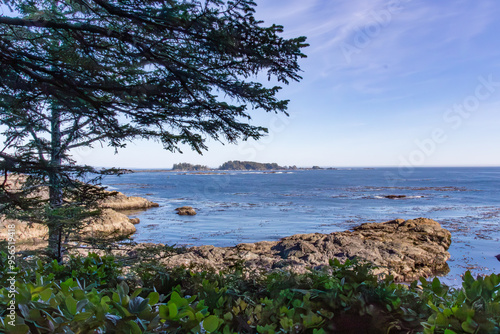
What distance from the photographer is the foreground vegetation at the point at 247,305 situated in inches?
49.0

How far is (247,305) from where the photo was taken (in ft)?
6.11

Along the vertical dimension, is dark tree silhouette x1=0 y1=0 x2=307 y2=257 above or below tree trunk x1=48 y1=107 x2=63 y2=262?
Answer: above

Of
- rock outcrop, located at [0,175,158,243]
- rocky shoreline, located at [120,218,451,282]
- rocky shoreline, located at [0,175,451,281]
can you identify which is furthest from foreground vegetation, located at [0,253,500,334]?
rocky shoreline, located at [120,218,451,282]

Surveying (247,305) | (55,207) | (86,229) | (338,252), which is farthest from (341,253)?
(86,229)

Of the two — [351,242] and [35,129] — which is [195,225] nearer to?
[351,242]

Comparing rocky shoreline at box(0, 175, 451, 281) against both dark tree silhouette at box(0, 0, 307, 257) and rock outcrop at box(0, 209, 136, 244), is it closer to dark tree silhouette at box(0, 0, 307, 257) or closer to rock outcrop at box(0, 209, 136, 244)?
rock outcrop at box(0, 209, 136, 244)

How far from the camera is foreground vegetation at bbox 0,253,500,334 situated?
4.08 ft

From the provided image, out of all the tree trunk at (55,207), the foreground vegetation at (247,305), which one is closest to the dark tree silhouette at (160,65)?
the tree trunk at (55,207)

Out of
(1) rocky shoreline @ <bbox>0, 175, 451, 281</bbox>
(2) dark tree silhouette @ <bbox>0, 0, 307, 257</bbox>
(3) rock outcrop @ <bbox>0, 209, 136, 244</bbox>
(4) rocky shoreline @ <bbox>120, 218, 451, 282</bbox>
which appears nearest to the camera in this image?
(2) dark tree silhouette @ <bbox>0, 0, 307, 257</bbox>

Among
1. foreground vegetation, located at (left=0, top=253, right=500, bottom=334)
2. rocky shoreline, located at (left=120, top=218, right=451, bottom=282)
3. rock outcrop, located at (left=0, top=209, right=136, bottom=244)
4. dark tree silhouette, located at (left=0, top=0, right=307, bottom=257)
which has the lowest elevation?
rocky shoreline, located at (left=120, top=218, right=451, bottom=282)

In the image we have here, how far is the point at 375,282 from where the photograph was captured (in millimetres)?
2072

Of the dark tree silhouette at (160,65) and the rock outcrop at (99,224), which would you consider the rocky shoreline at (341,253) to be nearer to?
the rock outcrop at (99,224)

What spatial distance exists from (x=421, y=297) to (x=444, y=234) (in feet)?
48.4

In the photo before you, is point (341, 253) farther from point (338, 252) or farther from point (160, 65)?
point (160, 65)
